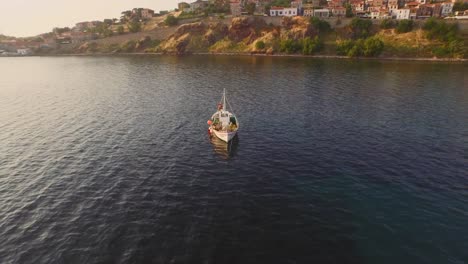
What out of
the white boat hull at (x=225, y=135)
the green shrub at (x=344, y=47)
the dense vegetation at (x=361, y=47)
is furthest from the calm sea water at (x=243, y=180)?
the green shrub at (x=344, y=47)

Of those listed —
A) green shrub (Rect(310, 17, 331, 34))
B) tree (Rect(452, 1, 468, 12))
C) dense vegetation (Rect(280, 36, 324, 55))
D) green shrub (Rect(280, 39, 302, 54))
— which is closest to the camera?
dense vegetation (Rect(280, 36, 324, 55))

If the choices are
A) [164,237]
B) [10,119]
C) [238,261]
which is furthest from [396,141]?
[10,119]

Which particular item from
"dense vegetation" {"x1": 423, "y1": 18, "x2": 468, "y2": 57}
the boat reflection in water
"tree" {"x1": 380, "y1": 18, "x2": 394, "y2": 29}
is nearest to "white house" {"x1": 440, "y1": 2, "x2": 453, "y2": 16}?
"dense vegetation" {"x1": 423, "y1": 18, "x2": 468, "y2": 57}

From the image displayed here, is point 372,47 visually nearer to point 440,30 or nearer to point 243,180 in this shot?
point 440,30

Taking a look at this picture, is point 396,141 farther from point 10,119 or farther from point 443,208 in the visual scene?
point 10,119

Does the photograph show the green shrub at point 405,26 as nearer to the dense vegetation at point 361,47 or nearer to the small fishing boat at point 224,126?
the dense vegetation at point 361,47

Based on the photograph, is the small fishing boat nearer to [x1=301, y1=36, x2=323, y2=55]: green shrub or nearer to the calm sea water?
the calm sea water

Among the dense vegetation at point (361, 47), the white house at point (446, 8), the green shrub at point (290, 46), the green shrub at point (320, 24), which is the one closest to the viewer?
the dense vegetation at point (361, 47)
